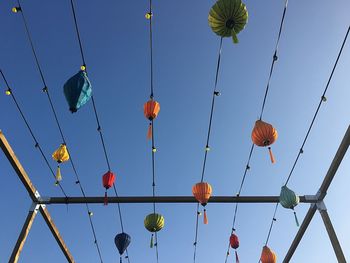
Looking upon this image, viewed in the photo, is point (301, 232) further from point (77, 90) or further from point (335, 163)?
point (77, 90)

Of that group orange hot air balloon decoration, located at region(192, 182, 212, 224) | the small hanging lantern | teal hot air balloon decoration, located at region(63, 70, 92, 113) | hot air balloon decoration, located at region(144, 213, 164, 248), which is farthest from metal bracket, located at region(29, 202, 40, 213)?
teal hot air balloon decoration, located at region(63, 70, 92, 113)

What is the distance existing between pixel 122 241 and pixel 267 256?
432 centimetres

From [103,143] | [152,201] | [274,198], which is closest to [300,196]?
[274,198]

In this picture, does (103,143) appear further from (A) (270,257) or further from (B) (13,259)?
(A) (270,257)

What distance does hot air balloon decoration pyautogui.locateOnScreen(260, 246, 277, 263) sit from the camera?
1081 cm

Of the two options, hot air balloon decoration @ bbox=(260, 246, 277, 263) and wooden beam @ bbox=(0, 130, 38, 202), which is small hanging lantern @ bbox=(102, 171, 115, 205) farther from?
hot air balloon decoration @ bbox=(260, 246, 277, 263)

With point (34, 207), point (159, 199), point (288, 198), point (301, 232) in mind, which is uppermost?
point (159, 199)

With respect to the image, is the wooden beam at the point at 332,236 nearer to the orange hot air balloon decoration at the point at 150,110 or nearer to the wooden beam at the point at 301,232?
the wooden beam at the point at 301,232

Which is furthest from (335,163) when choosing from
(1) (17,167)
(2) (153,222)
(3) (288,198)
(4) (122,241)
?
(1) (17,167)

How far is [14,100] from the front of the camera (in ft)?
24.7

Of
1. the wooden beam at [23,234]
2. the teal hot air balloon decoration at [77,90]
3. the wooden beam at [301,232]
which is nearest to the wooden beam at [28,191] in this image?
the wooden beam at [23,234]

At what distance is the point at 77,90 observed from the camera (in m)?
6.41

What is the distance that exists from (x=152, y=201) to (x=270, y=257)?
3.98m

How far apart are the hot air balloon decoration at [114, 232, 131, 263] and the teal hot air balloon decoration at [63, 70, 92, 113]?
509cm
